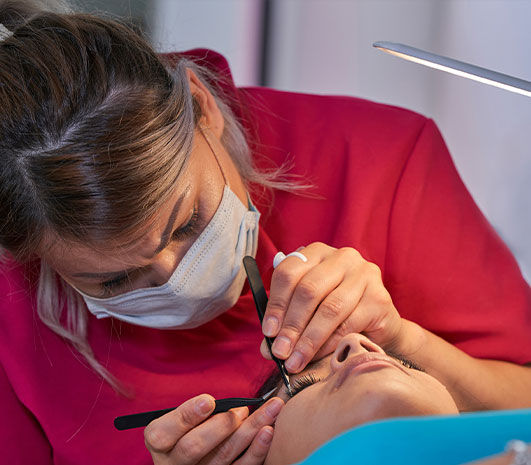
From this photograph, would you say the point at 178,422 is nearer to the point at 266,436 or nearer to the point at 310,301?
the point at 266,436

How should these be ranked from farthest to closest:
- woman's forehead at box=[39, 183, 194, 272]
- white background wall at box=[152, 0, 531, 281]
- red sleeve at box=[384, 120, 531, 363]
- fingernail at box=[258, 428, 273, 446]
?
white background wall at box=[152, 0, 531, 281] < red sleeve at box=[384, 120, 531, 363] < woman's forehead at box=[39, 183, 194, 272] < fingernail at box=[258, 428, 273, 446]

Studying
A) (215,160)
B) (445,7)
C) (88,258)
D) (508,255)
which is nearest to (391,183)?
(508,255)

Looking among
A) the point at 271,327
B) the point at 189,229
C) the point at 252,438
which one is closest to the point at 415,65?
the point at 189,229

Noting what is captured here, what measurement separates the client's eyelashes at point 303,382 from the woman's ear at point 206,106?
422mm

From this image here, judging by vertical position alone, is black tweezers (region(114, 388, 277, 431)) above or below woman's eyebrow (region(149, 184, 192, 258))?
below

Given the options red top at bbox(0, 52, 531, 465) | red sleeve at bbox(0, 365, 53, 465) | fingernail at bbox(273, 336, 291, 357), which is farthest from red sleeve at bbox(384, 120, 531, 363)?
red sleeve at bbox(0, 365, 53, 465)

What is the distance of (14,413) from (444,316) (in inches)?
28.7

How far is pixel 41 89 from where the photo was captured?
78 cm

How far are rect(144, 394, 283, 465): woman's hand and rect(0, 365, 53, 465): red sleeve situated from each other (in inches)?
15.7

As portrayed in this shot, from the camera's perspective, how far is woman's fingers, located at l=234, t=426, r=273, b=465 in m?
0.73

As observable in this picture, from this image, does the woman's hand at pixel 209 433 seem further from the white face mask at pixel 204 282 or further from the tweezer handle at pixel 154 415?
the white face mask at pixel 204 282

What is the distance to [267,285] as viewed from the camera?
1026 mm

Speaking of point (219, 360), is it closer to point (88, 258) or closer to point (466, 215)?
point (88, 258)

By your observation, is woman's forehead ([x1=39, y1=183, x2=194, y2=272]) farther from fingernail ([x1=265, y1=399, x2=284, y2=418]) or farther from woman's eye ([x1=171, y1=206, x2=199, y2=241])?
fingernail ([x1=265, y1=399, x2=284, y2=418])
